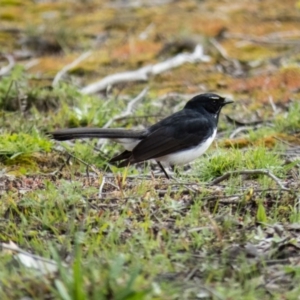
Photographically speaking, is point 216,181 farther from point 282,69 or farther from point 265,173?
point 282,69

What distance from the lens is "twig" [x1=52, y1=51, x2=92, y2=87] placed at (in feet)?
34.7

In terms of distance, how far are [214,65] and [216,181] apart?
20.0ft

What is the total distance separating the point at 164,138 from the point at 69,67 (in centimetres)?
458

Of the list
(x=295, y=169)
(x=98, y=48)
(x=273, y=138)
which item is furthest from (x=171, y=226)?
(x=98, y=48)

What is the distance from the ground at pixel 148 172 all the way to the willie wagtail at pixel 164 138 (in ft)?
0.47

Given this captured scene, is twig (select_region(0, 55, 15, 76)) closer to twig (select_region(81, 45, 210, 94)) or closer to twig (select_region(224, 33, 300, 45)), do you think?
twig (select_region(81, 45, 210, 94))

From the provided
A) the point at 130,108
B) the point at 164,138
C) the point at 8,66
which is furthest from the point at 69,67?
the point at 164,138

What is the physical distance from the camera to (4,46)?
13.4 metres

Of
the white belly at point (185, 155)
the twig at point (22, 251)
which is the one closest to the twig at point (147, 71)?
the white belly at point (185, 155)

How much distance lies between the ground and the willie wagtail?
A: 14 cm

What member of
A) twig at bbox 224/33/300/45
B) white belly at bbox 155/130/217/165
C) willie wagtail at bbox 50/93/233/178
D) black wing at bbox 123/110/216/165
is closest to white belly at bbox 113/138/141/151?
willie wagtail at bbox 50/93/233/178

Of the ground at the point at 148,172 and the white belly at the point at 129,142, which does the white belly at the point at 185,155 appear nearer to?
Result: the ground at the point at 148,172

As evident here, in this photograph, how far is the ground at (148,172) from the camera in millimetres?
4645

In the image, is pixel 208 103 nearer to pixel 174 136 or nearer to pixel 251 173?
pixel 174 136
